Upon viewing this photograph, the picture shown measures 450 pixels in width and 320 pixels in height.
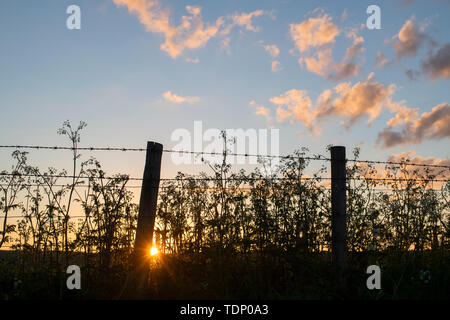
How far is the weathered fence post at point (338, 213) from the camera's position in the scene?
Answer: 5.85m

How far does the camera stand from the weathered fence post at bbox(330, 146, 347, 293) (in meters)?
5.85

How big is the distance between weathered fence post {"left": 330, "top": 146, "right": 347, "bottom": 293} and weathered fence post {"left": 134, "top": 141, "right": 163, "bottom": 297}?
2922 mm

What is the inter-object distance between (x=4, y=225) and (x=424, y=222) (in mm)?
8679

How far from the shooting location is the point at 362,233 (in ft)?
22.2

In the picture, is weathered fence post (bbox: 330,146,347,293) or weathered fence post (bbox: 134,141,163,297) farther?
weathered fence post (bbox: 330,146,347,293)

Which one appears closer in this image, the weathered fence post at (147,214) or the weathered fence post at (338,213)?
the weathered fence post at (147,214)

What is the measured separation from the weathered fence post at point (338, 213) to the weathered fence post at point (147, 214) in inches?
115

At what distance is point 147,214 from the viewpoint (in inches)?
226

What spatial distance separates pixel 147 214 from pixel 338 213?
3.11 m

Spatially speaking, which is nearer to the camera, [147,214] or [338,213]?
[147,214]

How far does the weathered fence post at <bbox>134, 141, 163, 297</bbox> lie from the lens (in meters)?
5.46
